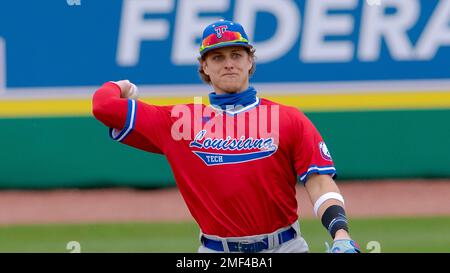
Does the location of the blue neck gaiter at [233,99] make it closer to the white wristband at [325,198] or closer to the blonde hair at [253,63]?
the blonde hair at [253,63]

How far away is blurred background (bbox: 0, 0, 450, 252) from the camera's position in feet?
36.1

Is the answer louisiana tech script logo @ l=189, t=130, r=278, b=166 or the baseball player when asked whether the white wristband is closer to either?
the baseball player

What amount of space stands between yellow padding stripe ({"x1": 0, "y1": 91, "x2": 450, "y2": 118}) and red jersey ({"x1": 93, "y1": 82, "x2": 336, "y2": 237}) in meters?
6.74

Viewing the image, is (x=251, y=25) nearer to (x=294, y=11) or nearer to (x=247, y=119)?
(x=294, y=11)

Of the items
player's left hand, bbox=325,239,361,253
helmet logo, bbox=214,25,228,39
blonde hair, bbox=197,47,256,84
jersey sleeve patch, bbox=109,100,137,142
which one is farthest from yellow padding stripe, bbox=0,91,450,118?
player's left hand, bbox=325,239,361,253

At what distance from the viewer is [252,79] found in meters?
10.9

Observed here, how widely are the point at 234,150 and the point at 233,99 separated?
252 mm

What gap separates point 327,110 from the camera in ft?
36.8

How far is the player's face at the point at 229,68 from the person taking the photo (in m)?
4.27

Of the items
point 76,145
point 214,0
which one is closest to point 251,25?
point 214,0

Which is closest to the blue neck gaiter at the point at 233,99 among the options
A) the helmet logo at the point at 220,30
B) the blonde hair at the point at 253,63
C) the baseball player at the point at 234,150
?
the baseball player at the point at 234,150

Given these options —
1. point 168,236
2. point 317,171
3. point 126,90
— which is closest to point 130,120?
point 126,90

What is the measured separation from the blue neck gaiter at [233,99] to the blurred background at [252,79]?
6566mm

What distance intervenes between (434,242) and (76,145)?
476 centimetres
